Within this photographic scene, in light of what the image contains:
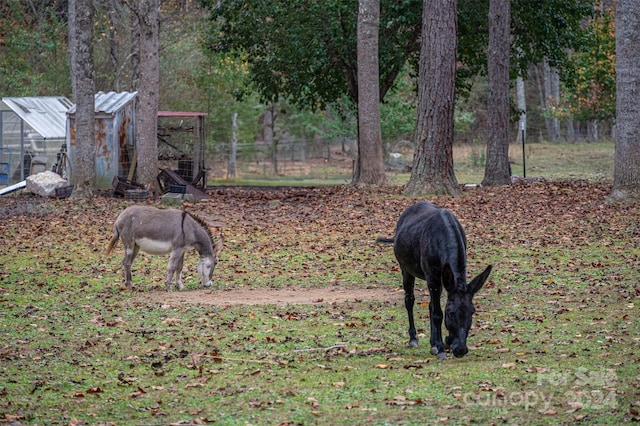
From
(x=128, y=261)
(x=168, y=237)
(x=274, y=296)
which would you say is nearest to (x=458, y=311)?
(x=274, y=296)

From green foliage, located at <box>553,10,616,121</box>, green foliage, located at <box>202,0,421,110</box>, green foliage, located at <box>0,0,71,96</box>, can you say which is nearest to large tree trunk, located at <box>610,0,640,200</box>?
green foliage, located at <box>202,0,421,110</box>

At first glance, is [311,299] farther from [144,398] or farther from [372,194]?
[372,194]

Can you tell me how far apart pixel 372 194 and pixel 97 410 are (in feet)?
60.0

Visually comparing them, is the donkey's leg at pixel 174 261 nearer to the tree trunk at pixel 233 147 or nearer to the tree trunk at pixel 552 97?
the tree trunk at pixel 233 147

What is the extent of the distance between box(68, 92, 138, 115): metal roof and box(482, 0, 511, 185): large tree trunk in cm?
1254

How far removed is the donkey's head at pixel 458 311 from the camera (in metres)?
9.29

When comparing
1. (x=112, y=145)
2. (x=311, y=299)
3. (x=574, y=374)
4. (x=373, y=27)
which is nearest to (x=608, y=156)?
(x=373, y=27)

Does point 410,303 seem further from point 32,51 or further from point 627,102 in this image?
point 32,51

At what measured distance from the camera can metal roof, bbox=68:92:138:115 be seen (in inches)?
1257

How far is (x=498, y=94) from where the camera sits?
3056 centimetres

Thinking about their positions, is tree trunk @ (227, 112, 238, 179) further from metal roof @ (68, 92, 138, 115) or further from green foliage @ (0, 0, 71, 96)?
metal roof @ (68, 92, 138, 115)

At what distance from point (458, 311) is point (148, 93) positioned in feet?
68.3

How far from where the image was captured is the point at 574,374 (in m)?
8.88

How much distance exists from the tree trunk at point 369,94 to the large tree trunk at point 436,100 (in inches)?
110
